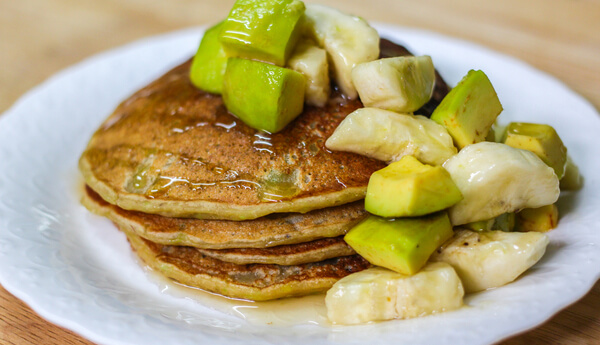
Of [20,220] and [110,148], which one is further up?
[110,148]

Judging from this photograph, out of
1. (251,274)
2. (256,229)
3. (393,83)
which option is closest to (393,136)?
(393,83)

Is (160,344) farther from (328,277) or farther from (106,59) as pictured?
(106,59)

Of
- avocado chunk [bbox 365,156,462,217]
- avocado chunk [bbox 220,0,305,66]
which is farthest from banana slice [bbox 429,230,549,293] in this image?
avocado chunk [bbox 220,0,305,66]

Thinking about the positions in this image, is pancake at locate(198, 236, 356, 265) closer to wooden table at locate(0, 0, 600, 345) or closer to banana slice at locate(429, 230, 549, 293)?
banana slice at locate(429, 230, 549, 293)

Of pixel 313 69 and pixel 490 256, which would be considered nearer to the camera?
pixel 490 256

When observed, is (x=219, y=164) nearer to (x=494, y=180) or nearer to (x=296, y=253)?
(x=296, y=253)

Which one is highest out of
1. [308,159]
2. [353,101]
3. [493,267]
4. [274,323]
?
[353,101]

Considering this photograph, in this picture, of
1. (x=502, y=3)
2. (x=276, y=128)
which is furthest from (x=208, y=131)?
(x=502, y=3)
